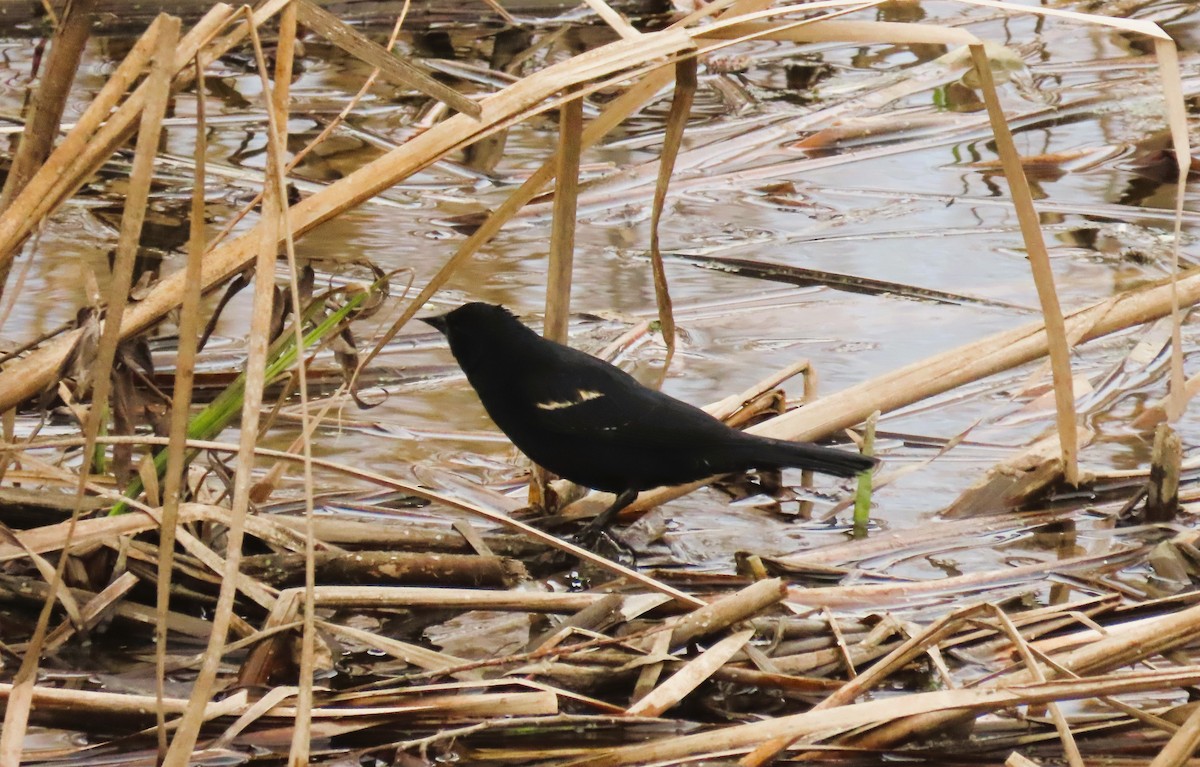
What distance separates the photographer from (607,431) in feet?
12.4

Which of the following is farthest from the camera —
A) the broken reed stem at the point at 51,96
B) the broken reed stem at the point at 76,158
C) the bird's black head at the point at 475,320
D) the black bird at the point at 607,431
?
the bird's black head at the point at 475,320

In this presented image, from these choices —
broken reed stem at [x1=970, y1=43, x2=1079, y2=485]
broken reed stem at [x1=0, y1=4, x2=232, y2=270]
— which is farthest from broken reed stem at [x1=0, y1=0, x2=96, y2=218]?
broken reed stem at [x1=970, y1=43, x2=1079, y2=485]

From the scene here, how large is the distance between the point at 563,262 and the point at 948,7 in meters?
6.91

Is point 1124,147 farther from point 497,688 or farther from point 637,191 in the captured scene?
point 497,688

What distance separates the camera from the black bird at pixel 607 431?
3.71 m

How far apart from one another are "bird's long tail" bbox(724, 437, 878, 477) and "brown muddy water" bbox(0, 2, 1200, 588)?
189 mm

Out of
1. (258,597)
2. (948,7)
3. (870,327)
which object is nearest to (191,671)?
(258,597)

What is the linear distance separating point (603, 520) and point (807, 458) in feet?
1.76

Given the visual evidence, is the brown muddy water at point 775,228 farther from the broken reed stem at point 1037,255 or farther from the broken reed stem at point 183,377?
the broken reed stem at point 183,377

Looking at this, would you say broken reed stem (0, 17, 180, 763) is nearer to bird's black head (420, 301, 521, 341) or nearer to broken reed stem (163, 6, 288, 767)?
broken reed stem (163, 6, 288, 767)

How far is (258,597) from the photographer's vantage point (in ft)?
9.42

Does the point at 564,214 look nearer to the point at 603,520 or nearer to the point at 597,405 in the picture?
the point at 597,405

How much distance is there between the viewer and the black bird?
3.71 meters

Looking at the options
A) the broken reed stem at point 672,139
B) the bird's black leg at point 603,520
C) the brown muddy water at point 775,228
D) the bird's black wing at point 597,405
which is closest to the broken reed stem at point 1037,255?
the brown muddy water at point 775,228
